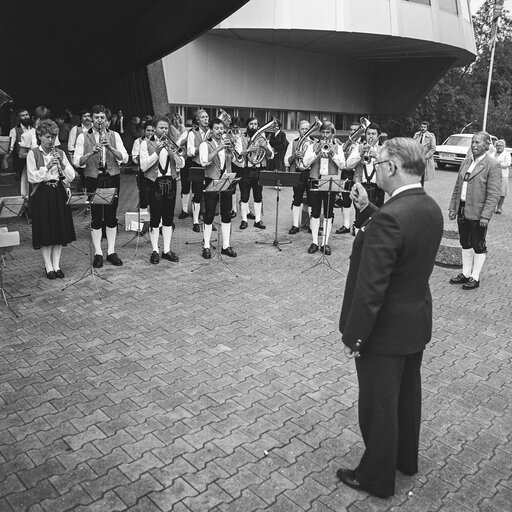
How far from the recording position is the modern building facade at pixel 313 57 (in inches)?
704

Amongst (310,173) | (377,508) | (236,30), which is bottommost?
(377,508)

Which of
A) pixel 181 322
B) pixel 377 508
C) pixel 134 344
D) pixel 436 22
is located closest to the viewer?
pixel 377 508

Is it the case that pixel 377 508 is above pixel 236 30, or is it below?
below

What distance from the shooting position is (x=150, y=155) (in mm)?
8422

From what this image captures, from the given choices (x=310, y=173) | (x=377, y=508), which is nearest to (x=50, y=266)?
(x=310, y=173)

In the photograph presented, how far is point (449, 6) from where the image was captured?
20656 mm

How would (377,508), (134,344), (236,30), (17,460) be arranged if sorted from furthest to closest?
(236,30) → (134,344) → (17,460) → (377,508)

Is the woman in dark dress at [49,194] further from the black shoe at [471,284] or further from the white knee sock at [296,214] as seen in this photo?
the black shoe at [471,284]

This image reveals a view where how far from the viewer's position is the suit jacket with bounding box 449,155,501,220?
7.42 m

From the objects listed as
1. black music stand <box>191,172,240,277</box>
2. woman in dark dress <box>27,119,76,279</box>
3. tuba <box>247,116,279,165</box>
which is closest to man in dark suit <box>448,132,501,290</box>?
black music stand <box>191,172,240,277</box>

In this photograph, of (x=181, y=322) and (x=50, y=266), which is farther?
(x=50, y=266)

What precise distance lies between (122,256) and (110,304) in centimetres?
234

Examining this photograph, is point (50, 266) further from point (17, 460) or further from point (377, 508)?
point (377, 508)

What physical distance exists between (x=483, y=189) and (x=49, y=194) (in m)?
6.15
